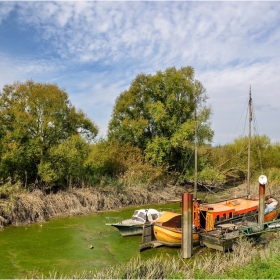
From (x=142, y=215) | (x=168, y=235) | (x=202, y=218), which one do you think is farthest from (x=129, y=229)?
(x=202, y=218)

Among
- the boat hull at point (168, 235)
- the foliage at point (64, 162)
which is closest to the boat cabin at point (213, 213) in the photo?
the boat hull at point (168, 235)

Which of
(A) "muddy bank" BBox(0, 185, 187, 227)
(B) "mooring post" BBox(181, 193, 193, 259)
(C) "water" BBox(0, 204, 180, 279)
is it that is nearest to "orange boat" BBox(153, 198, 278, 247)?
(C) "water" BBox(0, 204, 180, 279)

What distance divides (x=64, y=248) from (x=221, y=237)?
6.85m

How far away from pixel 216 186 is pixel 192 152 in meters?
4.28

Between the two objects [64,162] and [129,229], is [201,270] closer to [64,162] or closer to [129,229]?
[129,229]

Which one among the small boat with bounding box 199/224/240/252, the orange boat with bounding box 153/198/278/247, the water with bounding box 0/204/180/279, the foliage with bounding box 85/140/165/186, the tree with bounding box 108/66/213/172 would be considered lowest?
the water with bounding box 0/204/180/279

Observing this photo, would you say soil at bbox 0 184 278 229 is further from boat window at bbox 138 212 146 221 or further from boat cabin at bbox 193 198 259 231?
boat cabin at bbox 193 198 259 231

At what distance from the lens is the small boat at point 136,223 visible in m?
16.2

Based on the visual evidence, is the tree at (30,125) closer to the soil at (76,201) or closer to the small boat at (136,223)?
the soil at (76,201)

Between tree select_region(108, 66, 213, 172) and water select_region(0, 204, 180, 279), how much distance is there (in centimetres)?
1218

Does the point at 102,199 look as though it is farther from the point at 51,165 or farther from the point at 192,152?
the point at 192,152

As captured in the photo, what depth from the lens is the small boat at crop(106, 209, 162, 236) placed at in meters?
16.2

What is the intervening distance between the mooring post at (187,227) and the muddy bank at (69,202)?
9.31 meters

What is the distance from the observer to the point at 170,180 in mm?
30359
